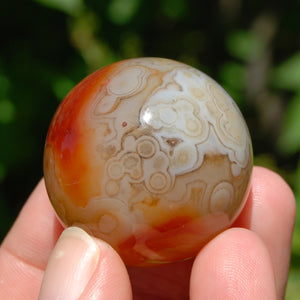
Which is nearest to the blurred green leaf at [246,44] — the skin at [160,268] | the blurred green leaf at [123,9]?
the blurred green leaf at [123,9]

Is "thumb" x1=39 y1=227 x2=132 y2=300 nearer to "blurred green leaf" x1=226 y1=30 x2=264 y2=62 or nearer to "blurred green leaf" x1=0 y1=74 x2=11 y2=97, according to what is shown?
"blurred green leaf" x1=0 y1=74 x2=11 y2=97

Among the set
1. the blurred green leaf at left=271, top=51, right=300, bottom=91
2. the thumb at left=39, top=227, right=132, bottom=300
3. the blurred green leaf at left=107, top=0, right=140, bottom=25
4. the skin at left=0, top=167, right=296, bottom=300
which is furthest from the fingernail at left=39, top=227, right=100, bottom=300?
the blurred green leaf at left=271, top=51, right=300, bottom=91

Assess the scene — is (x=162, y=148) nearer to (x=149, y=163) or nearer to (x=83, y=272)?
(x=149, y=163)

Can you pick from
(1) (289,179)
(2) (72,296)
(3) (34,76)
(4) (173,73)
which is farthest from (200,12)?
(2) (72,296)

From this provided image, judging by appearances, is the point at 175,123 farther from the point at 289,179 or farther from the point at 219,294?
the point at 289,179

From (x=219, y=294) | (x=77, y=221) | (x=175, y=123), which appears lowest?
(x=219, y=294)

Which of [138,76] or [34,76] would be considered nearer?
[138,76]
